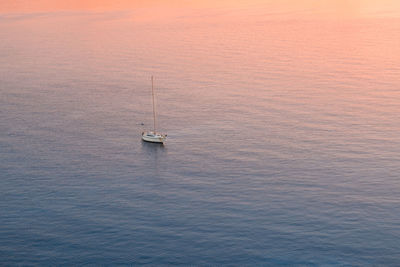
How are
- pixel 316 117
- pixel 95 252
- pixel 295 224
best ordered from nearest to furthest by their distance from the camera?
pixel 95 252 < pixel 295 224 < pixel 316 117

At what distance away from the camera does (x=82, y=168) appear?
15162 centimetres

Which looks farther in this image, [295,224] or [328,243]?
[295,224]

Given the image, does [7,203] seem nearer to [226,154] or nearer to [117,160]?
[117,160]

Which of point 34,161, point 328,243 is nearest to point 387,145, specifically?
point 328,243

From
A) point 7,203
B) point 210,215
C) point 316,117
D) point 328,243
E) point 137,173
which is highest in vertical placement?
point 316,117

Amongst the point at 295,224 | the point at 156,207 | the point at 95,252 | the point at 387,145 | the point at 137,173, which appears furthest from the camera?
the point at 387,145

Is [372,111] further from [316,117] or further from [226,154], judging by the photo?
[226,154]

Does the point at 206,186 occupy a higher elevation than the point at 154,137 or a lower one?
lower

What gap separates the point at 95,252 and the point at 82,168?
1702 inches

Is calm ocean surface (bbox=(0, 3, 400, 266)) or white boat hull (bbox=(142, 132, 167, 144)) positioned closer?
calm ocean surface (bbox=(0, 3, 400, 266))

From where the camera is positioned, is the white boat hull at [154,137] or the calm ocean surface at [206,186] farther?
the white boat hull at [154,137]

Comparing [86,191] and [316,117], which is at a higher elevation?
[316,117]

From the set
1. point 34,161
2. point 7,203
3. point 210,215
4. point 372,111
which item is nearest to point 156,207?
point 210,215

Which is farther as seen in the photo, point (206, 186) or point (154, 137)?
point (154, 137)
